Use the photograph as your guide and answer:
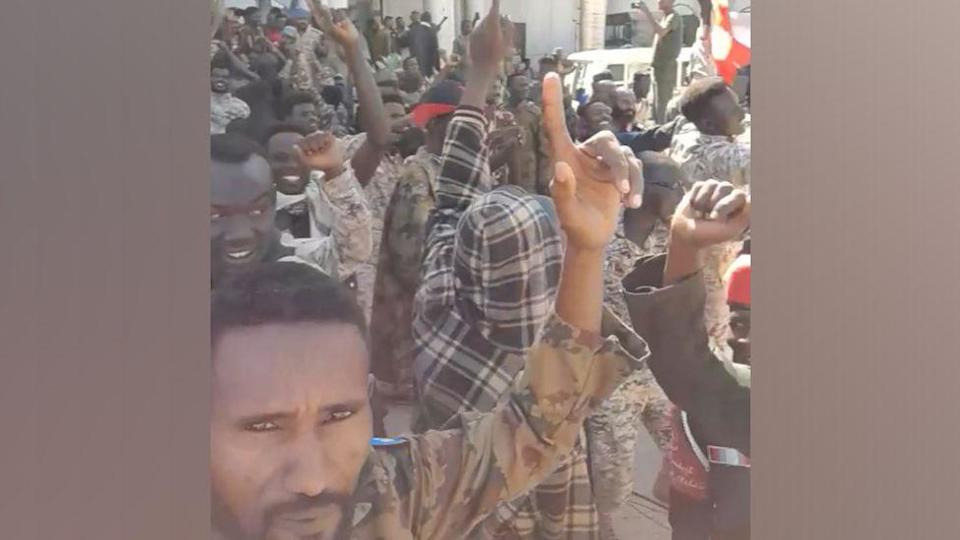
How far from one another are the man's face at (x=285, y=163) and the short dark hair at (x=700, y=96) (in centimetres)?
110

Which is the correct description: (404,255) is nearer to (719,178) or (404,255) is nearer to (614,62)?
(614,62)

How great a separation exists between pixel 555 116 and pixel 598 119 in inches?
4.8

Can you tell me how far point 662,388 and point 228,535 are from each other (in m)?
1.30

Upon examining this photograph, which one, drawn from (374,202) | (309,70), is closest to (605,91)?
(374,202)

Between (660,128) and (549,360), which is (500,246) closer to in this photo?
(549,360)

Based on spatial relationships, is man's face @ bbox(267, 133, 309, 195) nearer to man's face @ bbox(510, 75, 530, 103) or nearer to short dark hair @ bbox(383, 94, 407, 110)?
short dark hair @ bbox(383, 94, 407, 110)

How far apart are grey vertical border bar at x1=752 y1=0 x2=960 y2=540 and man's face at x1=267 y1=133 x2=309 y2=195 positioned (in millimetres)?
1308

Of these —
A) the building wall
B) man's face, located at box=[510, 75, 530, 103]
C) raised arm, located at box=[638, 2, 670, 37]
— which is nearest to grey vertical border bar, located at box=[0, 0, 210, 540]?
the building wall

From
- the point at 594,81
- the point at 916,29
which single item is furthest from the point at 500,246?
the point at 916,29

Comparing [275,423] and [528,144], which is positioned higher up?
[528,144]

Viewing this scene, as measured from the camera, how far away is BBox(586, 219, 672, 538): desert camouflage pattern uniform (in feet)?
7.70

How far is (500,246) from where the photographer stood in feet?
7.70

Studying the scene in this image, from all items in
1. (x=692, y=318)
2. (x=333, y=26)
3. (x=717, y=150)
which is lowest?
(x=692, y=318)

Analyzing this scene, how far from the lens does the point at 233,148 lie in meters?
2.31
